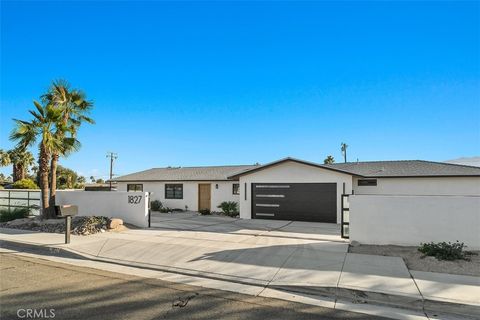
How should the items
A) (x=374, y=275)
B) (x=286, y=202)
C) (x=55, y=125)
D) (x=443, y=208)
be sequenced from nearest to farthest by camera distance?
1. (x=374, y=275)
2. (x=443, y=208)
3. (x=55, y=125)
4. (x=286, y=202)

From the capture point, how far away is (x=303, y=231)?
518 inches

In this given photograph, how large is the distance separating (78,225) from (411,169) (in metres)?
16.9

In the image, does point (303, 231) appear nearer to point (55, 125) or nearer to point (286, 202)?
point (286, 202)

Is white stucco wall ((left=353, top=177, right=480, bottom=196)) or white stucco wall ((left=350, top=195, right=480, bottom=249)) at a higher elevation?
white stucco wall ((left=353, top=177, right=480, bottom=196))

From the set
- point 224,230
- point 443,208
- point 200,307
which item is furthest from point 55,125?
point 443,208

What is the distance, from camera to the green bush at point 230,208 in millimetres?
19039

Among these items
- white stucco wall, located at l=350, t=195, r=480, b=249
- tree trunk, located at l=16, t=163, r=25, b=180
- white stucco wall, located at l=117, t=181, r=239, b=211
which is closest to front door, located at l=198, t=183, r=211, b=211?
white stucco wall, located at l=117, t=181, r=239, b=211

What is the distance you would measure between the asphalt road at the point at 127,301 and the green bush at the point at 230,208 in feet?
39.7

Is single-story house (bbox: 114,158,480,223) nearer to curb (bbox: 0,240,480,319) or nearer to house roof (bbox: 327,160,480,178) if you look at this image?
house roof (bbox: 327,160,480,178)

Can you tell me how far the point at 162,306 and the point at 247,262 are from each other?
122 inches

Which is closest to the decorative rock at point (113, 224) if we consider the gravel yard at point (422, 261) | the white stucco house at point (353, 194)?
the white stucco house at point (353, 194)

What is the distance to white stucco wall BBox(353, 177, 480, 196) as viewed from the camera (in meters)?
15.5

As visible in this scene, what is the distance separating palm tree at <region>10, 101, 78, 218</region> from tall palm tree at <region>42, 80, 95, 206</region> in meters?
0.20

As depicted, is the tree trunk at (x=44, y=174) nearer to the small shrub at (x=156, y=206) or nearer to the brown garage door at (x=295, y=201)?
the small shrub at (x=156, y=206)
